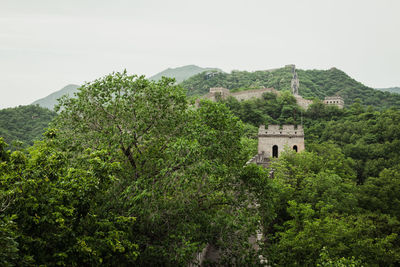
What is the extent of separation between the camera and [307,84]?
122250 mm

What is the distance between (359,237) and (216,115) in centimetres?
972

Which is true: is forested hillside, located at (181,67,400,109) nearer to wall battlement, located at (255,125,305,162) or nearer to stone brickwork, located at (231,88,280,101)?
stone brickwork, located at (231,88,280,101)

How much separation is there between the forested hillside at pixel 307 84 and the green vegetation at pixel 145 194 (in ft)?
306

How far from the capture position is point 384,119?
161 feet

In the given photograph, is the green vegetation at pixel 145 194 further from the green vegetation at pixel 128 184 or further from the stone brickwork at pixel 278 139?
the stone brickwork at pixel 278 139

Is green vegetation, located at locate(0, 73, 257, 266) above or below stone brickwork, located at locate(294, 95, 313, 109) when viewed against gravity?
below

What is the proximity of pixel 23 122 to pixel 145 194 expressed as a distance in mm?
72880

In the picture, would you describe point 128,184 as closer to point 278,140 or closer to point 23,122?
point 278,140

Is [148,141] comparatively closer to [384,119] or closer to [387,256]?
[387,256]

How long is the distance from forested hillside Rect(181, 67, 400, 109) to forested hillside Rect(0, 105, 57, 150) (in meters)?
47.1

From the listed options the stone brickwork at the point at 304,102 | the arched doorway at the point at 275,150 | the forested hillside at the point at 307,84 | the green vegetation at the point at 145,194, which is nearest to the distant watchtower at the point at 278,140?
the arched doorway at the point at 275,150

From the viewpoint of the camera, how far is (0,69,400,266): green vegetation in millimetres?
7836

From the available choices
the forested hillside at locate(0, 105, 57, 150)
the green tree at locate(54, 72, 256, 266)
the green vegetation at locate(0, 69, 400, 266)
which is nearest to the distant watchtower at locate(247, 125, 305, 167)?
the green vegetation at locate(0, 69, 400, 266)

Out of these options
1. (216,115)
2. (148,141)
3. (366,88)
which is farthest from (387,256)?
(366,88)
